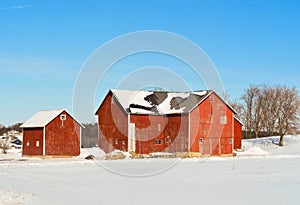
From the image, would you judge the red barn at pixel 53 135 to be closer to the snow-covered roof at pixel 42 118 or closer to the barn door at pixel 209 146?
the snow-covered roof at pixel 42 118

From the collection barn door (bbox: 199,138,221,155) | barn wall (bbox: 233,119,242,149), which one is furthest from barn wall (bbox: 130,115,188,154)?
barn wall (bbox: 233,119,242,149)

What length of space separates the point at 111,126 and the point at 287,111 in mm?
35116

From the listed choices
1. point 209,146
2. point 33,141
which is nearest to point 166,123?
point 209,146

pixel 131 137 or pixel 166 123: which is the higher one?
pixel 166 123

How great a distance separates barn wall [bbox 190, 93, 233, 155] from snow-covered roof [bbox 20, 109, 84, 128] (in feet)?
41.5

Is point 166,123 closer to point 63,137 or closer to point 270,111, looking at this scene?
point 63,137

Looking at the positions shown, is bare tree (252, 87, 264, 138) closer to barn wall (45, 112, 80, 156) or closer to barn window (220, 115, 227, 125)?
barn window (220, 115, 227, 125)

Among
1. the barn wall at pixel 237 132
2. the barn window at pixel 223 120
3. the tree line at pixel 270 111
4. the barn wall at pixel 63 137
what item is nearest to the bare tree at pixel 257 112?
the tree line at pixel 270 111

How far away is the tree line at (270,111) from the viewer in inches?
2948

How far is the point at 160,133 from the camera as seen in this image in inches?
2089

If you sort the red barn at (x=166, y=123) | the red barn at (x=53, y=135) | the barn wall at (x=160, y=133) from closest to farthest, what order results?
the red barn at (x=53, y=135) < the red barn at (x=166, y=123) < the barn wall at (x=160, y=133)

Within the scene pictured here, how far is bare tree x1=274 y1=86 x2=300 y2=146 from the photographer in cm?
7406

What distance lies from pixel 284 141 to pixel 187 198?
6565cm

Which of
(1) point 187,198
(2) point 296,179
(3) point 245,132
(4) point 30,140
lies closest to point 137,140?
(4) point 30,140
